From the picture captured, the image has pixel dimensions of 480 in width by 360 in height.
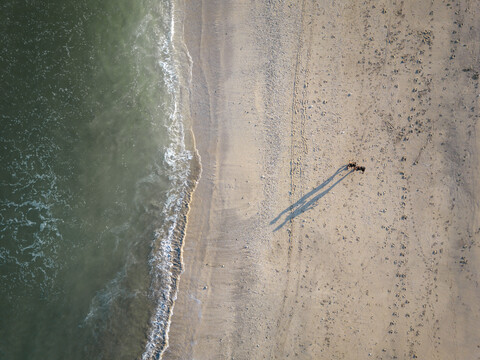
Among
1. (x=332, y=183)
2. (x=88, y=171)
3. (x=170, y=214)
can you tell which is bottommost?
(x=170, y=214)

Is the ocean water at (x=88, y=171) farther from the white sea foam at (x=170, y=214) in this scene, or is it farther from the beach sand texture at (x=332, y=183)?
the beach sand texture at (x=332, y=183)

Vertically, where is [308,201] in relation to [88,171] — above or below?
below

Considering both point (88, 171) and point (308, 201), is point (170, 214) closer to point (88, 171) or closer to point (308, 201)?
point (88, 171)

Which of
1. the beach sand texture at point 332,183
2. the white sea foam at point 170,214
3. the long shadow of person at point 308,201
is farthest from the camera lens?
the long shadow of person at point 308,201

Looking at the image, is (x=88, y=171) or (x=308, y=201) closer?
(x=308, y=201)

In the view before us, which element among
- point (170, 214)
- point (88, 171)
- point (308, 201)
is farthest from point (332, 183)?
point (88, 171)

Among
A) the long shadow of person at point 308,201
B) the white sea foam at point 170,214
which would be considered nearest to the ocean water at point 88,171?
the white sea foam at point 170,214
